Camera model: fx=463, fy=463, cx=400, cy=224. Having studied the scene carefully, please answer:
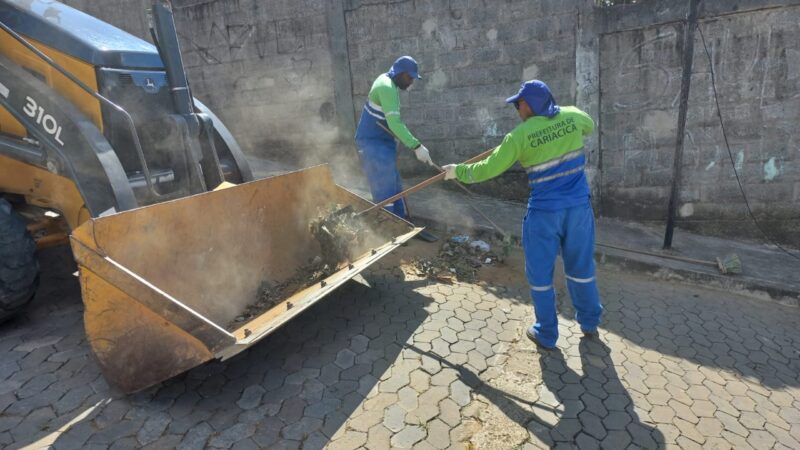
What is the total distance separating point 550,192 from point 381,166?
86.3 inches

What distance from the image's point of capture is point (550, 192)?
3.15 metres

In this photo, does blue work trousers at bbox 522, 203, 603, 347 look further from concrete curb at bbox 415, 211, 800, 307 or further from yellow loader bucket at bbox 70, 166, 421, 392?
concrete curb at bbox 415, 211, 800, 307

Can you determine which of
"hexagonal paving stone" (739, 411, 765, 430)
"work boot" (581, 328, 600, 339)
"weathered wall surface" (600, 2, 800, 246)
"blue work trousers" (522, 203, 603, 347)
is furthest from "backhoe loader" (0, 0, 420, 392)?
"weathered wall surface" (600, 2, 800, 246)

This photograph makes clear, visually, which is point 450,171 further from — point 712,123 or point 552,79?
point 712,123

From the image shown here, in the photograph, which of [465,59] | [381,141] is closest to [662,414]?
[381,141]

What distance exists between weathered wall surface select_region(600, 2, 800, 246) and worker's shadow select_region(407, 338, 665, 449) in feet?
12.1

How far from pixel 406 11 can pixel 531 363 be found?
5205 millimetres

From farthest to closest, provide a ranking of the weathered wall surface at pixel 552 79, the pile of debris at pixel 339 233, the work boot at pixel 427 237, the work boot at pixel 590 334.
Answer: the weathered wall surface at pixel 552 79 < the work boot at pixel 427 237 < the pile of debris at pixel 339 233 < the work boot at pixel 590 334

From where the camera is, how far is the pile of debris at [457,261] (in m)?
4.42

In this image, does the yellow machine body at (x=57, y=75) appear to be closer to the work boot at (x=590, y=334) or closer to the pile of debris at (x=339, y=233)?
the pile of debris at (x=339, y=233)

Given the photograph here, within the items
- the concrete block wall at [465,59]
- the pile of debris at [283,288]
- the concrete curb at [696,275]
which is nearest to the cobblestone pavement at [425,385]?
the pile of debris at [283,288]

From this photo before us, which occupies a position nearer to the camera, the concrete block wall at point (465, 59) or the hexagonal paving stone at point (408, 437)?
the hexagonal paving stone at point (408, 437)

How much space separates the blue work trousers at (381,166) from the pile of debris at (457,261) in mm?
756

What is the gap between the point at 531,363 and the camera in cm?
312
